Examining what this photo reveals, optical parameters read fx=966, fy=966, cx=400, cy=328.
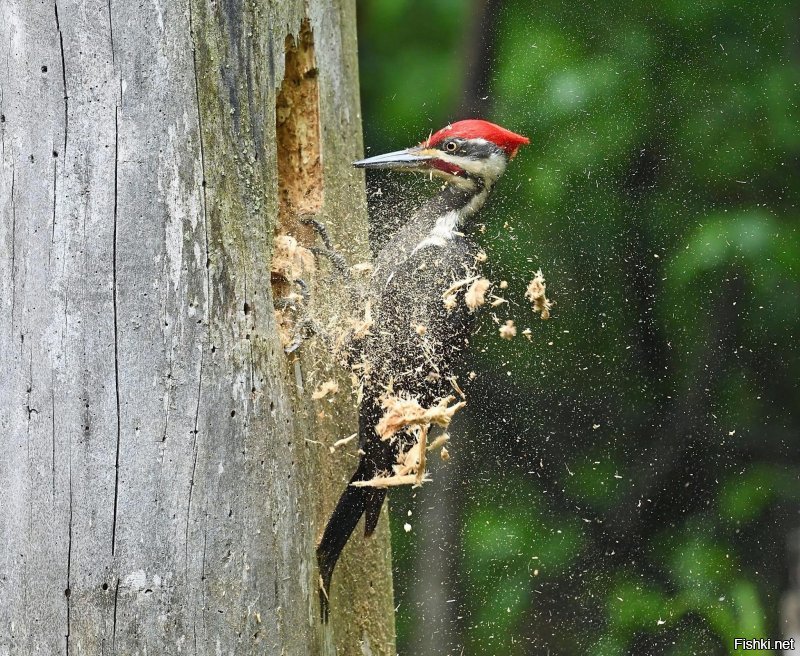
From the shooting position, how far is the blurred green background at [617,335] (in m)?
4.45

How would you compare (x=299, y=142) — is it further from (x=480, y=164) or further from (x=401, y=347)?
(x=480, y=164)

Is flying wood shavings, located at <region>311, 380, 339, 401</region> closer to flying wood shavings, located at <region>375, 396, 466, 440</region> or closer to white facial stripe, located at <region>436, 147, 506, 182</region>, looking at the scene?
flying wood shavings, located at <region>375, 396, 466, 440</region>

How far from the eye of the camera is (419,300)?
2680 mm

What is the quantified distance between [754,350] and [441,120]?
1944mm

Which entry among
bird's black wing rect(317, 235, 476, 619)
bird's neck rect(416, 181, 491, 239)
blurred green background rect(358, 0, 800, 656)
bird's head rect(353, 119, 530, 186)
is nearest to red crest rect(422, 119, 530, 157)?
bird's head rect(353, 119, 530, 186)

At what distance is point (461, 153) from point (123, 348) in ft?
4.66

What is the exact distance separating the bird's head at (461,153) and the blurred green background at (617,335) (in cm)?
123

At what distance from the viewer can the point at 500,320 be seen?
177 inches

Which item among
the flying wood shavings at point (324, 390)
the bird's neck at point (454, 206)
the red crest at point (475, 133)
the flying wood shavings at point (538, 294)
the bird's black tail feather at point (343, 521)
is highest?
the red crest at point (475, 133)

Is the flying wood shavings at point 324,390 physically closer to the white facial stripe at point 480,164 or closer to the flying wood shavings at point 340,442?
the flying wood shavings at point 340,442

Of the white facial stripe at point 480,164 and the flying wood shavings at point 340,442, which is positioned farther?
the white facial stripe at point 480,164

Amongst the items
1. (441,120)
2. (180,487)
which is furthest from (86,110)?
(441,120)

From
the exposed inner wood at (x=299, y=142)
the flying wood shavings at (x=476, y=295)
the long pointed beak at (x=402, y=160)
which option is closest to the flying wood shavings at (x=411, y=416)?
the flying wood shavings at (x=476, y=295)

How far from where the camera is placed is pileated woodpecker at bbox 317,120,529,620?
2502 millimetres
